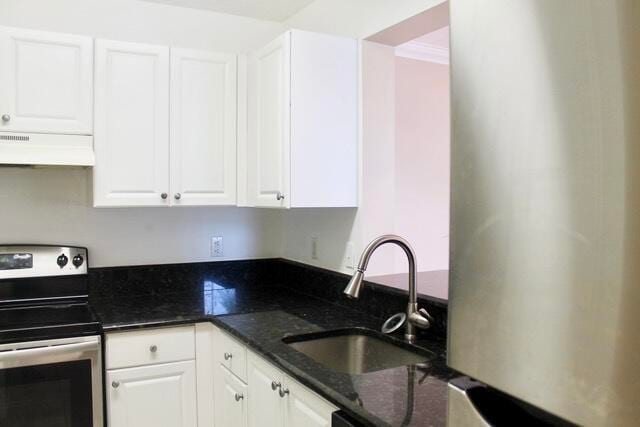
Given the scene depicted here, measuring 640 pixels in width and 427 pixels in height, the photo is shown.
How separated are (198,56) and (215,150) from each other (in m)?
0.47

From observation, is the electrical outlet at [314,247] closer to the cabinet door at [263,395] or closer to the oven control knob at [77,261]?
the cabinet door at [263,395]

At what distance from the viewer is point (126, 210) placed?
2783 millimetres

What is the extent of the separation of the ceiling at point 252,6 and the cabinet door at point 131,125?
0.45m

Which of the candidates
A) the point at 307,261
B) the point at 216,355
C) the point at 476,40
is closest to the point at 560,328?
the point at 476,40

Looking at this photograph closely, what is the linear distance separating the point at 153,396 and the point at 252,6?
2.03 metres

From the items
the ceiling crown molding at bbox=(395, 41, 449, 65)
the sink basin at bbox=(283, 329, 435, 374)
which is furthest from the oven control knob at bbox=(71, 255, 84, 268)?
the ceiling crown molding at bbox=(395, 41, 449, 65)

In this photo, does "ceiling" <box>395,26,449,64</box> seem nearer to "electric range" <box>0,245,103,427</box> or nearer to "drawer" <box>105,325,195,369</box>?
"drawer" <box>105,325,195,369</box>

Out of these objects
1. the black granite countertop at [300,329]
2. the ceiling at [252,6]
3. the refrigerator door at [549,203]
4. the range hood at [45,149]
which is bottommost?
the black granite countertop at [300,329]

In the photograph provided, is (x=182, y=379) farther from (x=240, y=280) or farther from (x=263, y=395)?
(x=240, y=280)

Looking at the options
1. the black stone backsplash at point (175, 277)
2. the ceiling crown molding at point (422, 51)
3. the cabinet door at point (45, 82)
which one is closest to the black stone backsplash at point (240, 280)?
the black stone backsplash at point (175, 277)

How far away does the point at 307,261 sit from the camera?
2938mm

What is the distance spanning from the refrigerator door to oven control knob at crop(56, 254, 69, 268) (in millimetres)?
2336

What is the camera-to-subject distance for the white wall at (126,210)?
2.57 metres

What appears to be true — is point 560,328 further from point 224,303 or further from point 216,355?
point 224,303
